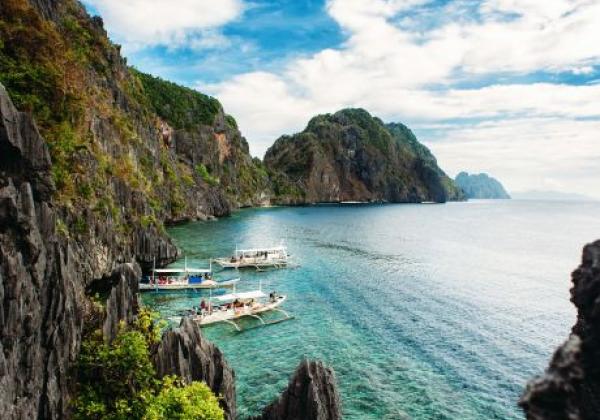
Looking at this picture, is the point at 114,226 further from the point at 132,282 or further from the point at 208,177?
the point at 208,177

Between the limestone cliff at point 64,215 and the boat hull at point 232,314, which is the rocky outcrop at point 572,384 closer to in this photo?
the limestone cliff at point 64,215

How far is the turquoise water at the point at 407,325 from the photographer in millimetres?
37375

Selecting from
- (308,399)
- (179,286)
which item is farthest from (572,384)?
(179,286)

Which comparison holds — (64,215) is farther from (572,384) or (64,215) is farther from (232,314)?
(572,384)

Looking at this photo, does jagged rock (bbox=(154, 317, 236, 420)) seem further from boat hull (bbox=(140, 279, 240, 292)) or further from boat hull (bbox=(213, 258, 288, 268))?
boat hull (bbox=(213, 258, 288, 268))

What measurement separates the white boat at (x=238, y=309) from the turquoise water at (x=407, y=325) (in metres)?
1.56

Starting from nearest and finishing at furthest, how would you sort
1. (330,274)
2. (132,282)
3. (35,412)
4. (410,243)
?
(35,412) < (132,282) < (330,274) < (410,243)

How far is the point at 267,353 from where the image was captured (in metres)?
44.8

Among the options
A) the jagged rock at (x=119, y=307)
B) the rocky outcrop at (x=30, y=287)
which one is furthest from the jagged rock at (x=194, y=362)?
the rocky outcrop at (x=30, y=287)

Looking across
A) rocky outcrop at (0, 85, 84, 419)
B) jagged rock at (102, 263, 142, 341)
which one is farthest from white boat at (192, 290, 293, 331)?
rocky outcrop at (0, 85, 84, 419)

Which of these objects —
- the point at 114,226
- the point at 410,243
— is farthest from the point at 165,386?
the point at 410,243

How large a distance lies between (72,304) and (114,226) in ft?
113

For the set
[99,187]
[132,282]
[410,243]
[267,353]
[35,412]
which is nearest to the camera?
[35,412]

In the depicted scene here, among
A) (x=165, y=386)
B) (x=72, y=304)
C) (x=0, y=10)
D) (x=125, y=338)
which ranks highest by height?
(x=0, y=10)
